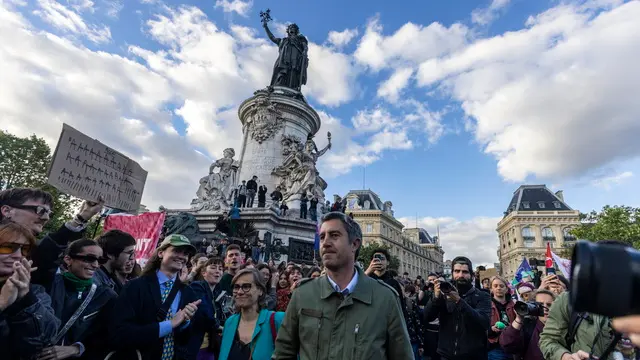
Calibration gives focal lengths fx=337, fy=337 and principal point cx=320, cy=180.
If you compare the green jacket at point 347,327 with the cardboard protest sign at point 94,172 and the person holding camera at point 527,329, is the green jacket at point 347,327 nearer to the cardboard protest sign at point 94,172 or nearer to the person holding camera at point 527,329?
the person holding camera at point 527,329

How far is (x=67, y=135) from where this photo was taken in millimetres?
4711

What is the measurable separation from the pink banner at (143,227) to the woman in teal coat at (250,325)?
18.7 ft

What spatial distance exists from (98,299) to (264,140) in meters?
21.9

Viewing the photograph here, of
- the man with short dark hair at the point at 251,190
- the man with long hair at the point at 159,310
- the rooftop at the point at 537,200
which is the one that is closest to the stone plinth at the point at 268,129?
the man with short dark hair at the point at 251,190

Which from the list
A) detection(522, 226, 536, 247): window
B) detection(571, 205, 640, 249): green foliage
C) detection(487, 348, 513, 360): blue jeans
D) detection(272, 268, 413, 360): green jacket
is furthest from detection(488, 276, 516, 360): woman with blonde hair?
detection(522, 226, 536, 247): window

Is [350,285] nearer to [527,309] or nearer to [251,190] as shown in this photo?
[527,309]

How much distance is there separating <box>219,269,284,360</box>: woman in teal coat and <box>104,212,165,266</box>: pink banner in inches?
224

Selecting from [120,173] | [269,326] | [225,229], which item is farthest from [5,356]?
[225,229]

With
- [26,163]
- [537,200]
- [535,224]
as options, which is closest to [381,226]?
[535,224]

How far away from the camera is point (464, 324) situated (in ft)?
13.6

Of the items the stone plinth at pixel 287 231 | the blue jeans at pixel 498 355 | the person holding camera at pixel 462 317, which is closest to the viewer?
the person holding camera at pixel 462 317

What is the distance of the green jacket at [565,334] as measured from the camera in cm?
268

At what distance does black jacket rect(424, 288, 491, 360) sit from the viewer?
159 inches

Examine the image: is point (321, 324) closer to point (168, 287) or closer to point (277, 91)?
point (168, 287)
